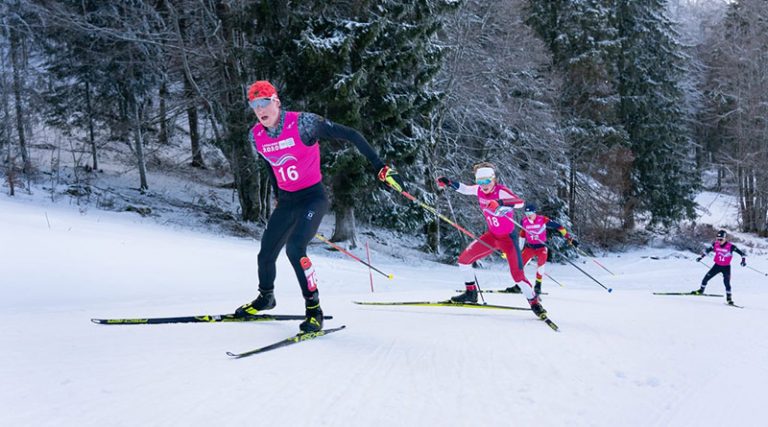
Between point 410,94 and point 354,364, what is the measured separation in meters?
13.3

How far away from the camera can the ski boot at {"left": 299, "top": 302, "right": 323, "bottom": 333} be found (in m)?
4.56

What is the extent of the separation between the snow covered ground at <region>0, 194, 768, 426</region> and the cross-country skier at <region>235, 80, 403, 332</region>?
1.97 ft

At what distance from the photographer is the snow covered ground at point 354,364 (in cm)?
292

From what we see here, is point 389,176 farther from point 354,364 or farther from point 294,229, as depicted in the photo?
A: point 354,364

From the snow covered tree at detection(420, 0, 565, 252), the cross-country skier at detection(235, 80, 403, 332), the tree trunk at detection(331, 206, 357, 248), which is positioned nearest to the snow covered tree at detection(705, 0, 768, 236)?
the snow covered tree at detection(420, 0, 565, 252)

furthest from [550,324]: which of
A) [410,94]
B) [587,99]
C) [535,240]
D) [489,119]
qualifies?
[587,99]

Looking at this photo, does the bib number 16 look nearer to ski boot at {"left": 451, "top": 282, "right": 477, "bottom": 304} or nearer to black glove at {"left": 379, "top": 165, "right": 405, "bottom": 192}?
black glove at {"left": 379, "top": 165, "right": 405, "bottom": 192}

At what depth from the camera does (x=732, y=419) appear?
127 inches

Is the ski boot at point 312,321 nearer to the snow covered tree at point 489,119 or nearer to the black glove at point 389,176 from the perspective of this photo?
the black glove at point 389,176

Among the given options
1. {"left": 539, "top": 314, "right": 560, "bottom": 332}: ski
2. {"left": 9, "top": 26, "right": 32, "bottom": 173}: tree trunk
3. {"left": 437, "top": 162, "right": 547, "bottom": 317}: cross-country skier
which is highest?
{"left": 9, "top": 26, "right": 32, "bottom": 173}: tree trunk

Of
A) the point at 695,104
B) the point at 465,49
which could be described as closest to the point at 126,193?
the point at 465,49

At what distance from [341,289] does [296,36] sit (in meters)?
7.70

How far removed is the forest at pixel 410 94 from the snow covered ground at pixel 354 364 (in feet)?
→ 27.9

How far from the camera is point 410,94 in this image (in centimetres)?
1620
